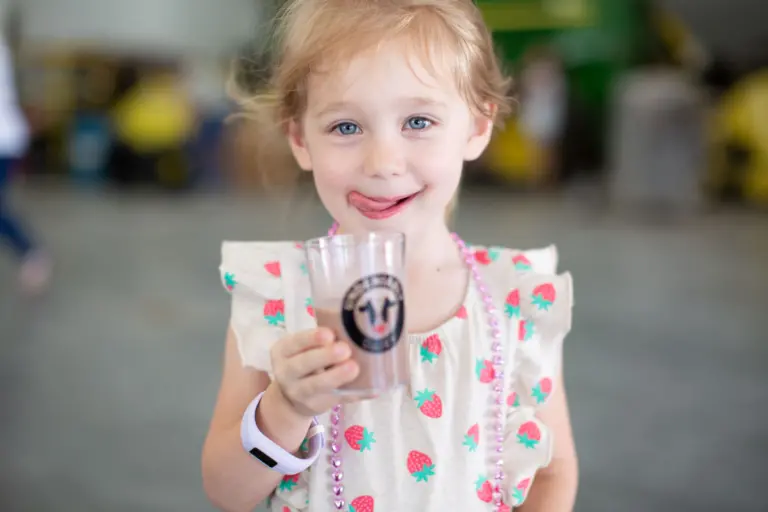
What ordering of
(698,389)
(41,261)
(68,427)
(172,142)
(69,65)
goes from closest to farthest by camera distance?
(68,427) < (698,389) < (41,261) < (172,142) < (69,65)

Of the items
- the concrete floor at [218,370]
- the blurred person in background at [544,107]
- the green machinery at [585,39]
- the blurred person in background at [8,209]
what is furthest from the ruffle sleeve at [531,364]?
the green machinery at [585,39]

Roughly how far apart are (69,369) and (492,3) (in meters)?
7.13

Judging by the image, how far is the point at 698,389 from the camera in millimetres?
2934

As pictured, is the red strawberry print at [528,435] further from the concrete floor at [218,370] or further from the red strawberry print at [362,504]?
the concrete floor at [218,370]

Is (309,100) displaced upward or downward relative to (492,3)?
downward

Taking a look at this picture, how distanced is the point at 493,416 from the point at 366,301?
31cm

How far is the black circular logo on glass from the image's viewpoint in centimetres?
79

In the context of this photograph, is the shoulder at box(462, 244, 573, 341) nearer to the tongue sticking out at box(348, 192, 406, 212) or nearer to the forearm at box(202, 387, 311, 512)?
the tongue sticking out at box(348, 192, 406, 212)

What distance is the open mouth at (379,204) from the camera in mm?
956

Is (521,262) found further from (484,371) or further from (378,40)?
(378,40)

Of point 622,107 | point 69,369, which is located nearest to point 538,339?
point 69,369

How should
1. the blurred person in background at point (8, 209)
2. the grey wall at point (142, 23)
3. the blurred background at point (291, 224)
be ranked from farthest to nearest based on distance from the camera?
the grey wall at point (142, 23)
the blurred person in background at point (8, 209)
the blurred background at point (291, 224)

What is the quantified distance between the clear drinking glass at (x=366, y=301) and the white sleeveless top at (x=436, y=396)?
7.5 inches

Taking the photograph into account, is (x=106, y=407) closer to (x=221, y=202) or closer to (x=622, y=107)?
(x=221, y=202)
